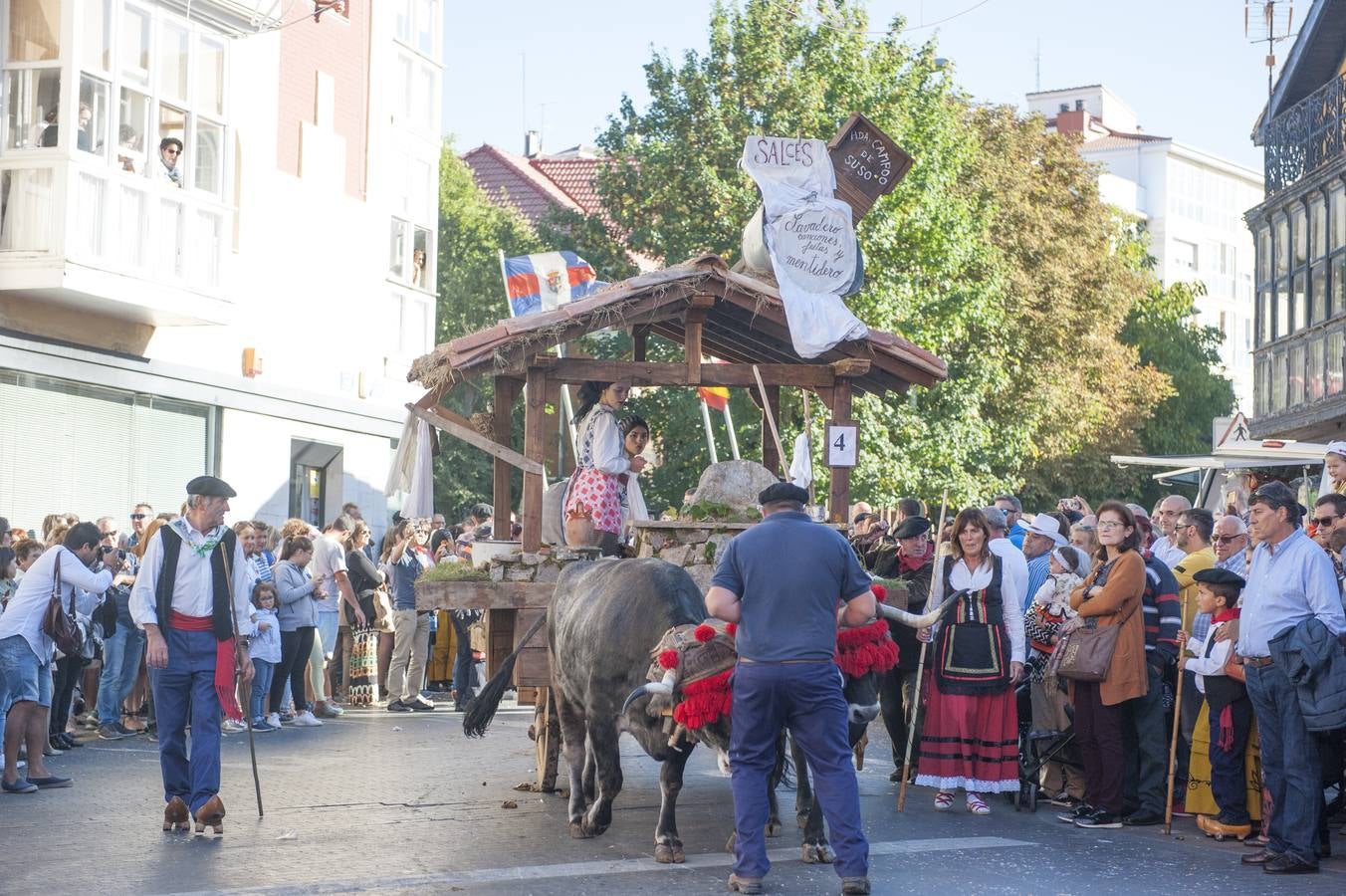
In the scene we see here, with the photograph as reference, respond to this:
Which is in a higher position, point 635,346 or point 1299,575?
point 635,346

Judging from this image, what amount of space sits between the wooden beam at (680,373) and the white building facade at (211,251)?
11.1 meters

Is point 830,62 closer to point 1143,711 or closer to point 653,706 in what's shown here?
point 1143,711

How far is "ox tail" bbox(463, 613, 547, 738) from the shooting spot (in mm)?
11391

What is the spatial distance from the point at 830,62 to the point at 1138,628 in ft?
80.7

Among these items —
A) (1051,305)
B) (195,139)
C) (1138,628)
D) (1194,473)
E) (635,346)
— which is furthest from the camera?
(1051,305)

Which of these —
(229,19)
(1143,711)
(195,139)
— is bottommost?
(1143,711)

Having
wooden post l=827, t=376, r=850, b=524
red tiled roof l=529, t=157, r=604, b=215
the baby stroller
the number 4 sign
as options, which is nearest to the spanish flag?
wooden post l=827, t=376, r=850, b=524

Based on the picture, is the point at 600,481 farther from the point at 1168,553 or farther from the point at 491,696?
the point at 1168,553

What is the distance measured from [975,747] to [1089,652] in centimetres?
99

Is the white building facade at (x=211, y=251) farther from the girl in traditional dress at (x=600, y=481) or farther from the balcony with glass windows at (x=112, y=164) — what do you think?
the girl in traditional dress at (x=600, y=481)

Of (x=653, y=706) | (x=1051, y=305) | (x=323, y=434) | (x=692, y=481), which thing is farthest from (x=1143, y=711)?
(x=1051, y=305)

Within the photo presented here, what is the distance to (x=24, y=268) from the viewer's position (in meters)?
21.4

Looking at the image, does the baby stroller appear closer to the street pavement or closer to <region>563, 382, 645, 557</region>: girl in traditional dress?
the street pavement

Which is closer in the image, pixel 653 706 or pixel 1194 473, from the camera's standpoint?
pixel 653 706
